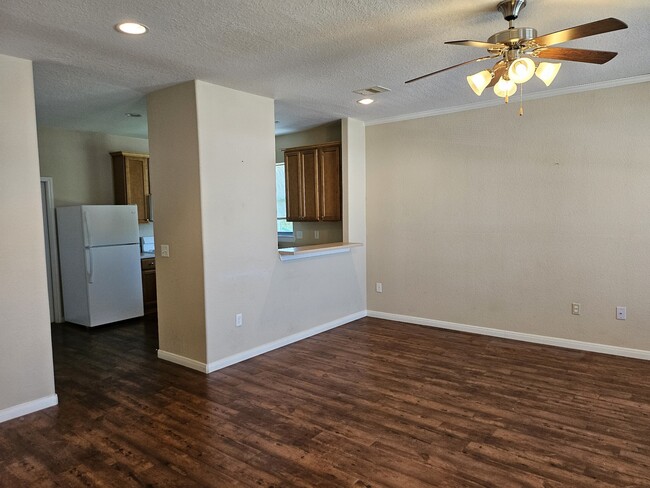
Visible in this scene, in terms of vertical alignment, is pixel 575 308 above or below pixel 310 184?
below

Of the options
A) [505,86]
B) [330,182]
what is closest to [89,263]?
[330,182]

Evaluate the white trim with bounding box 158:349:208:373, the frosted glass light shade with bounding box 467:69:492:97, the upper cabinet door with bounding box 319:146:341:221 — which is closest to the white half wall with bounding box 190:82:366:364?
the white trim with bounding box 158:349:208:373

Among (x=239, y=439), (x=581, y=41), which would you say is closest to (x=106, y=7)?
(x=239, y=439)

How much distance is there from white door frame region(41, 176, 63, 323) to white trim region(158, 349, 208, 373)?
2.32 meters

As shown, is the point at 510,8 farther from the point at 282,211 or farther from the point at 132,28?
the point at 282,211

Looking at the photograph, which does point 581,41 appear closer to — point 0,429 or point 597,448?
point 597,448

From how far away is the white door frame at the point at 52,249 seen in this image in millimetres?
Answer: 5512

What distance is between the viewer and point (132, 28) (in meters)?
2.58

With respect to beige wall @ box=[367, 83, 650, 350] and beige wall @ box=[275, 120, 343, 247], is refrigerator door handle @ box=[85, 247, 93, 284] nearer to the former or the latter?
beige wall @ box=[275, 120, 343, 247]

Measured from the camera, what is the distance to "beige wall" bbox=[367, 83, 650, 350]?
13.2 feet

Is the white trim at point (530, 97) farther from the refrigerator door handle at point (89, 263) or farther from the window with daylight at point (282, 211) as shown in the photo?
the refrigerator door handle at point (89, 263)

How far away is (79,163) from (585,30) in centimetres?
578

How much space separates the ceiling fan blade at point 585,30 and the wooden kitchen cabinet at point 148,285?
530cm

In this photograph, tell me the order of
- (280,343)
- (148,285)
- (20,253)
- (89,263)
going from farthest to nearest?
(148,285) < (89,263) < (280,343) < (20,253)
